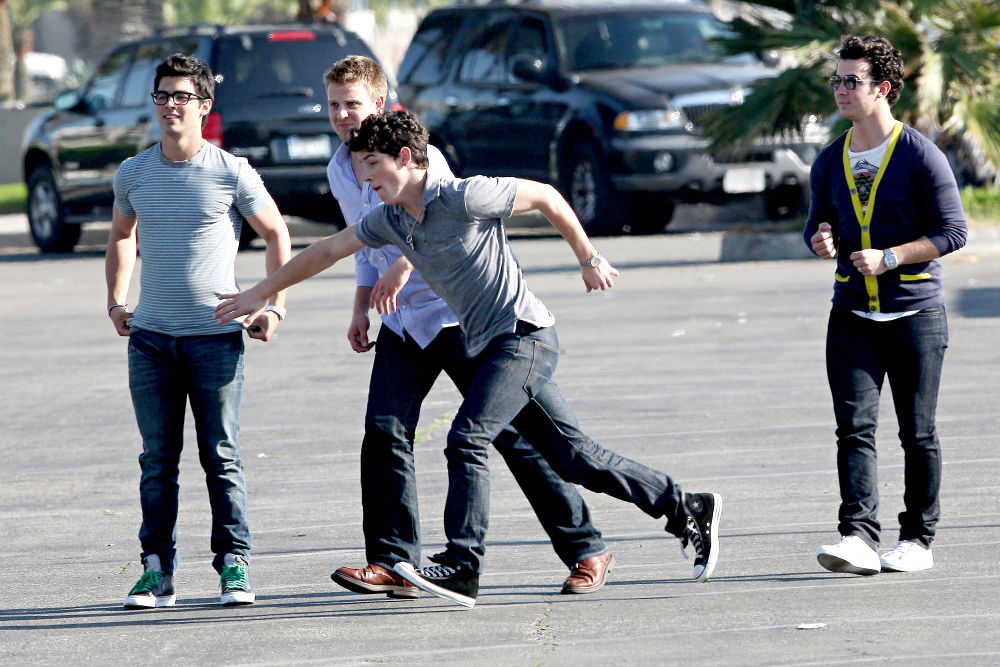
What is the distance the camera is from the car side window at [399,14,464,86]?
61.5 feet

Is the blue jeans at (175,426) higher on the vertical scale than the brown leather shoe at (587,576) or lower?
higher

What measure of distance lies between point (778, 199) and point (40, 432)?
1022 cm

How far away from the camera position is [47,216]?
1867 centimetres

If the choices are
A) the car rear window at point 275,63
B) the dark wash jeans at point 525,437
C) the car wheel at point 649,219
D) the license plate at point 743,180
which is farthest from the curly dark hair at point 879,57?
the car wheel at point 649,219

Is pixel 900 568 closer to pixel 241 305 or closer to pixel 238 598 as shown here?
pixel 238 598

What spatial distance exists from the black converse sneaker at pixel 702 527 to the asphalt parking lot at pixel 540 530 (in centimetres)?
11

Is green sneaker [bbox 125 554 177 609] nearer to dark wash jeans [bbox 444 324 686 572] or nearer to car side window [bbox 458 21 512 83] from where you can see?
dark wash jeans [bbox 444 324 686 572]

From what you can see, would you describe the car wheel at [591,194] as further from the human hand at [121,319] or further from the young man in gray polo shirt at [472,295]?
the young man in gray polo shirt at [472,295]

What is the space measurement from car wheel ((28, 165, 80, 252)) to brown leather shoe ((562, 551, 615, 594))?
13887mm

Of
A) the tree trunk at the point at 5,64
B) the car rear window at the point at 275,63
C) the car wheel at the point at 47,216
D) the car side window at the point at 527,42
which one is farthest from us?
the tree trunk at the point at 5,64

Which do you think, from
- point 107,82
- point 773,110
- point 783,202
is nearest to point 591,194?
point 783,202

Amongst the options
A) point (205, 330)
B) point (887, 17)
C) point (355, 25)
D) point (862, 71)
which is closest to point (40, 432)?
point (205, 330)

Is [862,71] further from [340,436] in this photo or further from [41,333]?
[41,333]

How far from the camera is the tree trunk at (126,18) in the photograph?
32.2 meters
